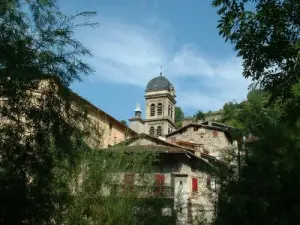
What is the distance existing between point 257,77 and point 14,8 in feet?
15.5

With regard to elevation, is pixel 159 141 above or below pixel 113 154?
above

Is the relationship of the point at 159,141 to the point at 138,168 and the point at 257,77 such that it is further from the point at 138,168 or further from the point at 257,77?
the point at 257,77

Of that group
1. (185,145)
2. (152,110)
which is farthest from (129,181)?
(152,110)

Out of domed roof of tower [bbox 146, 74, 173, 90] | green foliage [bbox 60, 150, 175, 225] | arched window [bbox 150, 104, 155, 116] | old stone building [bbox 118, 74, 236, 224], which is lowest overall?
green foliage [bbox 60, 150, 175, 225]

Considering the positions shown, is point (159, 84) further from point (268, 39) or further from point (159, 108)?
point (268, 39)

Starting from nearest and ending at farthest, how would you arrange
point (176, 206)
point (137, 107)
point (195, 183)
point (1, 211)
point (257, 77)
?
point (257, 77) < point (1, 211) < point (176, 206) < point (195, 183) < point (137, 107)

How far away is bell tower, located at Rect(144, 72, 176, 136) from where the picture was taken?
9406 cm

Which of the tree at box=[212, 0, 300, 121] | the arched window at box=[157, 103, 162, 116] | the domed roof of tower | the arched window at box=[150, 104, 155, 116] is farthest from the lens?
the domed roof of tower

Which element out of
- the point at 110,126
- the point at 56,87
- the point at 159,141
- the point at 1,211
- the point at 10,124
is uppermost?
the point at 110,126

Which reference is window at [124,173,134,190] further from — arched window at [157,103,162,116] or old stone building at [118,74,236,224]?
arched window at [157,103,162,116]

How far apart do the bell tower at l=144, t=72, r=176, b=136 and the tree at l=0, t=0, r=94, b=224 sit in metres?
81.6

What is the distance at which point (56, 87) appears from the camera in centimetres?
1041

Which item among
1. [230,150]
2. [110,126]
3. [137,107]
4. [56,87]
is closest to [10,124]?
[56,87]

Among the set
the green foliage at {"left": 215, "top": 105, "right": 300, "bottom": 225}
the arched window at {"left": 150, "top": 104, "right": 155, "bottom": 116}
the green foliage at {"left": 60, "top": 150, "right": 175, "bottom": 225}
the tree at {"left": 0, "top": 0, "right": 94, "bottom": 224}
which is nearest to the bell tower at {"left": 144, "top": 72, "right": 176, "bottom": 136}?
the arched window at {"left": 150, "top": 104, "right": 155, "bottom": 116}
